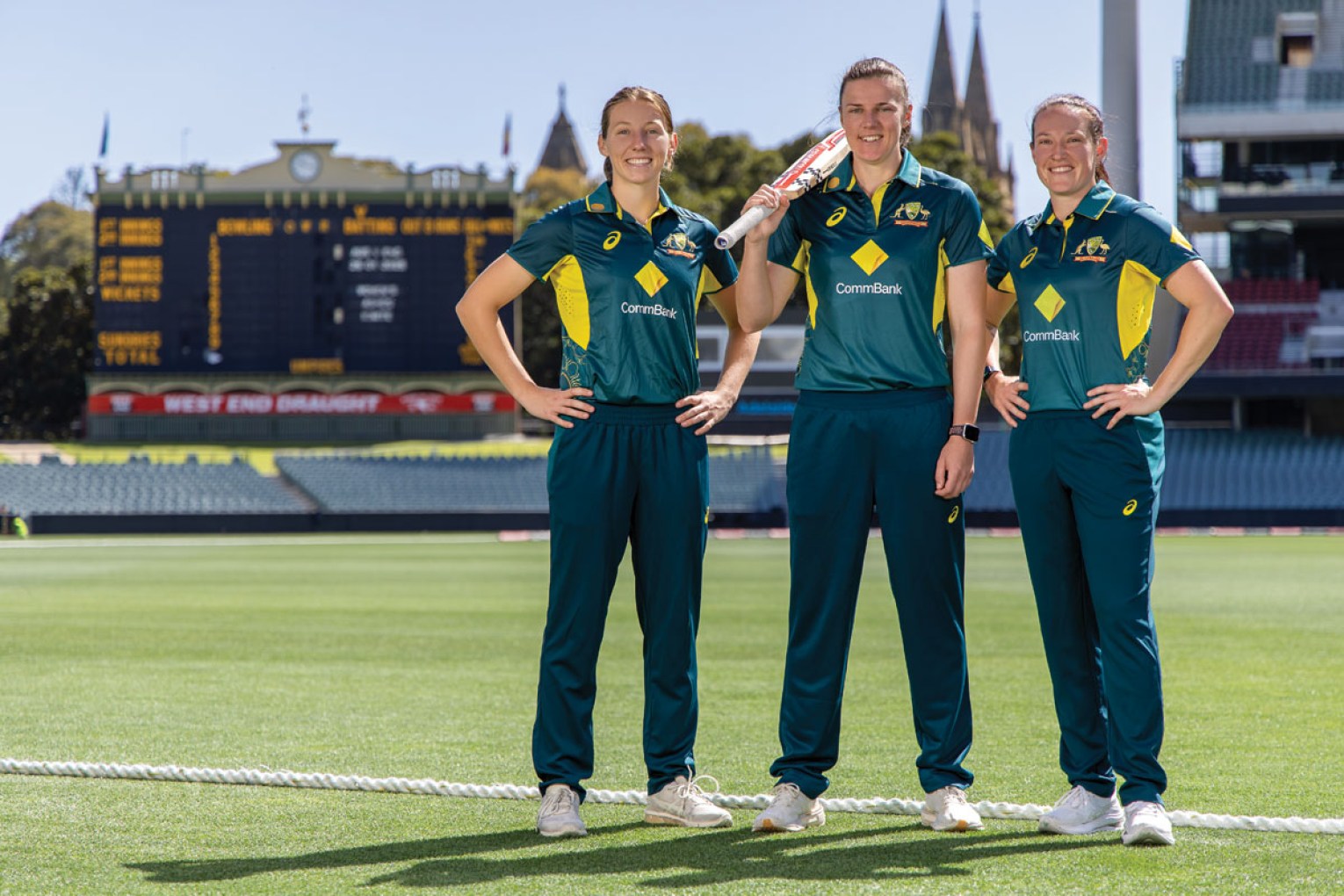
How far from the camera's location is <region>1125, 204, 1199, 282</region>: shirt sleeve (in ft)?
14.5

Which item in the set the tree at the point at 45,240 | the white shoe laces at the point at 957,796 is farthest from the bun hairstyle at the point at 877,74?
the tree at the point at 45,240

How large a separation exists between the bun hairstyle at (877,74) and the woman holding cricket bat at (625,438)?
0.59 meters

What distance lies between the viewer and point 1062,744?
461 cm

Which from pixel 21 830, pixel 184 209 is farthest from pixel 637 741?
pixel 184 209

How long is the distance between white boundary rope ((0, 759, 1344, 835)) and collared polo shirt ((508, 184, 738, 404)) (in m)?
1.37

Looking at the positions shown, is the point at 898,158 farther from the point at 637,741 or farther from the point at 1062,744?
the point at 637,741

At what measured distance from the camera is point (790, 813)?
4.47 metres

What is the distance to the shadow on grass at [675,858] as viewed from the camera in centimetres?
387

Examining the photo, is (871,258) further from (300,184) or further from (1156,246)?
(300,184)

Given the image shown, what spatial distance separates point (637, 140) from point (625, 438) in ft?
3.07

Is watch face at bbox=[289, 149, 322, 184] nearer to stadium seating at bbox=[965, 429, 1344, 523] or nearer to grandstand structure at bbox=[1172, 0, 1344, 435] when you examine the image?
stadium seating at bbox=[965, 429, 1344, 523]

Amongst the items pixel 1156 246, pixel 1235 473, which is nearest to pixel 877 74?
pixel 1156 246

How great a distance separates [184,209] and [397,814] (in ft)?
120

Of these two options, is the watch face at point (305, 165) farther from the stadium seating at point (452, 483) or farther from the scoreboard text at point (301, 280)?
the stadium seating at point (452, 483)
